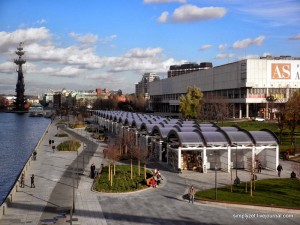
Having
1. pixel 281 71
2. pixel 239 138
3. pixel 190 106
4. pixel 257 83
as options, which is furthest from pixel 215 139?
pixel 281 71

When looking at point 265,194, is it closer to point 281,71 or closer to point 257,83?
point 257,83

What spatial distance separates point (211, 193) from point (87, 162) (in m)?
19.8

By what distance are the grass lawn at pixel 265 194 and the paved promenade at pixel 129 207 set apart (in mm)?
1150

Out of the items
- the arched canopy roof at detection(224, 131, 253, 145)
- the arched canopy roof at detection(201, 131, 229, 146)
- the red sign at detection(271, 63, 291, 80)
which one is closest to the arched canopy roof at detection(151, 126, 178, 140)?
the arched canopy roof at detection(201, 131, 229, 146)

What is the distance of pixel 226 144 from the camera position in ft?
132

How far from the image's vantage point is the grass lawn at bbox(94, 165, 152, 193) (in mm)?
32094

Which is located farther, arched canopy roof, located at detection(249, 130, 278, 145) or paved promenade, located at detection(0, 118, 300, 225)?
arched canopy roof, located at detection(249, 130, 278, 145)

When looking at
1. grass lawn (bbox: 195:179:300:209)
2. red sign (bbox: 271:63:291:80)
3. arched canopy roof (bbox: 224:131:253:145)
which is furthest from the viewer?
red sign (bbox: 271:63:291:80)

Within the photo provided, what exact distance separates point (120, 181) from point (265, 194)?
1148cm

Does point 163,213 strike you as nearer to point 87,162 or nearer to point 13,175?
point 87,162

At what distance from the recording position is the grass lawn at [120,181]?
105 feet

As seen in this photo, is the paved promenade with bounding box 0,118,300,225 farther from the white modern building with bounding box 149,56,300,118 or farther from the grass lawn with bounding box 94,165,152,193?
the white modern building with bounding box 149,56,300,118

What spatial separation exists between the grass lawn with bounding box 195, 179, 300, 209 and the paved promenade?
1150mm

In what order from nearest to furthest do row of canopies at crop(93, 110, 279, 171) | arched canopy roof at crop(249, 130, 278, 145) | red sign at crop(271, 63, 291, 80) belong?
row of canopies at crop(93, 110, 279, 171), arched canopy roof at crop(249, 130, 278, 145), red sign at crop(271, 63, 291, 80)
